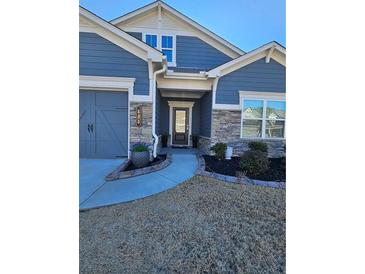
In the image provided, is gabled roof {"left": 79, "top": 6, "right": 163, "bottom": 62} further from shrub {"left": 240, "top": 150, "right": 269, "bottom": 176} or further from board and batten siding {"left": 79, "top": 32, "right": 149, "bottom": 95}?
shrub {"left": 240, "top": 150, "right": 269, "bottom": 176}

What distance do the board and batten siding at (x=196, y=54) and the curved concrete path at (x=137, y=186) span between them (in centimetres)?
596

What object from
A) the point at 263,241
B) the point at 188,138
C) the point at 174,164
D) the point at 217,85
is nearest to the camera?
the point at 263,241

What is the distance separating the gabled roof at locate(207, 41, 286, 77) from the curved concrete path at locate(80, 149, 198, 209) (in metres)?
4.04

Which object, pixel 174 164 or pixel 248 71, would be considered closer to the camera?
pixel 174 164

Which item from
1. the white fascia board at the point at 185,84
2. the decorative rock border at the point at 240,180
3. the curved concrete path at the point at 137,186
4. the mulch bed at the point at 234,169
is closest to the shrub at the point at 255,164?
the mulch bed at the point at 234,169

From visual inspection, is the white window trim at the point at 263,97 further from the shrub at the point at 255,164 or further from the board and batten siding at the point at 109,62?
the board and batten siding at the point at 109,62

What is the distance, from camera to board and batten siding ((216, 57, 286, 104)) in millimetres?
8156
